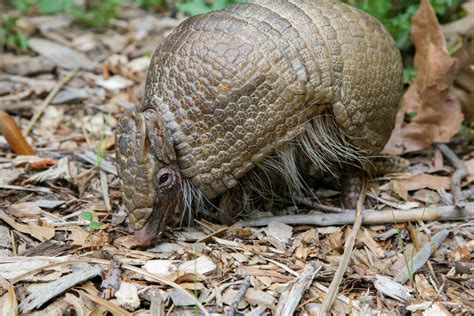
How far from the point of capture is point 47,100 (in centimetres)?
595

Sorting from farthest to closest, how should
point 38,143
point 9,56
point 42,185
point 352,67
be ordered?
point 9,56
point 38,143
point 42,185
point 352,67

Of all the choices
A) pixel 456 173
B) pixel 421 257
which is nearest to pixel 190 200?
pixel 421 257

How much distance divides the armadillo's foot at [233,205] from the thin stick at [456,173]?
1.54m

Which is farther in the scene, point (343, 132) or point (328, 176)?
point (328, 176)

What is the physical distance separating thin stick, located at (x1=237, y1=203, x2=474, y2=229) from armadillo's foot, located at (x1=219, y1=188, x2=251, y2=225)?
81mm

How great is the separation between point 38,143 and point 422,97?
340 cm

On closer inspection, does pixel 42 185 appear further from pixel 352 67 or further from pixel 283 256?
pixel 352 67

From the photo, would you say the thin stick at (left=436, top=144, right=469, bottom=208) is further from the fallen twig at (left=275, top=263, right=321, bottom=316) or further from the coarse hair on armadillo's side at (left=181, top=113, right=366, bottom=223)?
the fallen twig at (left=275, top=263, right=321, bottom=316)

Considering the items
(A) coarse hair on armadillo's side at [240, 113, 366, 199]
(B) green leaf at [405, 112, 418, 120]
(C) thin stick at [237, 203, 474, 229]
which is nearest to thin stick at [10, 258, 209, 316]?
(C) thin stick at [237, 203, 474, 229]

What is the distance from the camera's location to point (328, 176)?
5023 mm

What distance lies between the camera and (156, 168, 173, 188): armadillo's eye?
4055 mm

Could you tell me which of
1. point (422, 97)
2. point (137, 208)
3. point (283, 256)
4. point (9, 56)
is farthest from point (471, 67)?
point (9, 56)

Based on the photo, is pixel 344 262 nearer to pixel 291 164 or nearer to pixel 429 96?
pixel 291 164

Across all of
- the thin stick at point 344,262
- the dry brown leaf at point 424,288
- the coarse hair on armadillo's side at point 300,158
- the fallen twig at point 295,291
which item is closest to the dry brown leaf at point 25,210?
the coarse hair on armadillo's side at point 300,158
